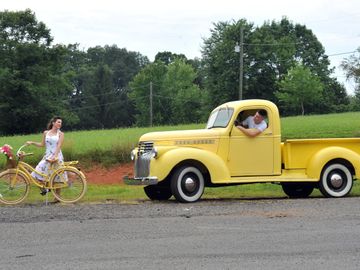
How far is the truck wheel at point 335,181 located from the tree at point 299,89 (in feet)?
213

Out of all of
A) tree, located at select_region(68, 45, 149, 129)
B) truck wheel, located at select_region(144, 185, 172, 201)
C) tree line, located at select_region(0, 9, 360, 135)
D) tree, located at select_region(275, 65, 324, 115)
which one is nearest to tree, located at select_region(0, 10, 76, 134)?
tree line, located at select_region(0, 9, 360, 135)

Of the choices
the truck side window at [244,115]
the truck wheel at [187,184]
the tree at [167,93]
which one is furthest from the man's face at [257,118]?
the tree at [167,93]

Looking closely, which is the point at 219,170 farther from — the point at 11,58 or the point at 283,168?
the point at 11,58

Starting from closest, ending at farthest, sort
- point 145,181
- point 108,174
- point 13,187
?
point 13,187, point 145,181, point 108,174

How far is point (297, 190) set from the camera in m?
15.7

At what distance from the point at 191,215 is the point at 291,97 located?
2774 inches

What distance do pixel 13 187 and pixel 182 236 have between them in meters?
5.62

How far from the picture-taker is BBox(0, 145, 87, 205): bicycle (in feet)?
43.6

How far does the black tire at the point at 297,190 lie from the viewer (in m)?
15.4

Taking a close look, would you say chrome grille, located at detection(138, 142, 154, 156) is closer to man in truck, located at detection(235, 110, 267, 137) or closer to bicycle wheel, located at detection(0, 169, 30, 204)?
man in truck, located at detection(235, 110, 267, 137)

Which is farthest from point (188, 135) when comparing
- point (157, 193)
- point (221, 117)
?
point (157, 193)

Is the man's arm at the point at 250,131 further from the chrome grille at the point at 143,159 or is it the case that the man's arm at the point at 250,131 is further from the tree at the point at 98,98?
the tree at the point at 98,98

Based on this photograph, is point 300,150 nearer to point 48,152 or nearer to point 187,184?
point 187,184

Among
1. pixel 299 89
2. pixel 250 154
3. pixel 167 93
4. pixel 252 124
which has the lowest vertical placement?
pixel 250 154
